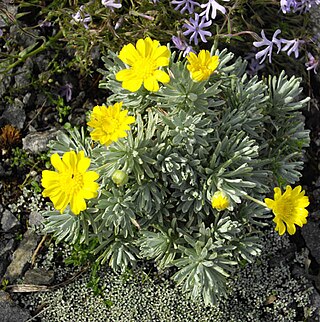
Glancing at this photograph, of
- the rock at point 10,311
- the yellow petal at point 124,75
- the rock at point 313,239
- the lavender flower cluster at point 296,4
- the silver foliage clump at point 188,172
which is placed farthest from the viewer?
the rock at point 313,239

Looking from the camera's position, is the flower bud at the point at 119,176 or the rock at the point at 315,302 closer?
the flower bud at the point at 119,176

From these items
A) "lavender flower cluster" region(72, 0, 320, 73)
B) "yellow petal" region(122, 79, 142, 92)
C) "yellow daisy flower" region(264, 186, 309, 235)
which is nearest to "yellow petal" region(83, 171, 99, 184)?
"yellow petal" region(122, 79, 142, 92)

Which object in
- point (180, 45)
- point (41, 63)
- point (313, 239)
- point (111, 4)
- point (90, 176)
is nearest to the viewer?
point (90, 176)

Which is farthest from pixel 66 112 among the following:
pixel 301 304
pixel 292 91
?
pixel 301 304

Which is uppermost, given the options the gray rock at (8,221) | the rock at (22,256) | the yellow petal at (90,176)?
the yellow petal at (90,176)

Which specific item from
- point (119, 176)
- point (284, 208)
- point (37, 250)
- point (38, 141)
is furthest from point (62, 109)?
point (284, 208)

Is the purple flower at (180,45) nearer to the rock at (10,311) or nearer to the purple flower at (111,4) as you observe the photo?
the purple flower at (111,4)

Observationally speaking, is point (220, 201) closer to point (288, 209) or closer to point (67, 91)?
point (288, 209)

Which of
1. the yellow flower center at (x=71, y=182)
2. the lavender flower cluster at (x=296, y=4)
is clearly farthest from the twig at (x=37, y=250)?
the lavender flower cluster at (x=296, y=4)
